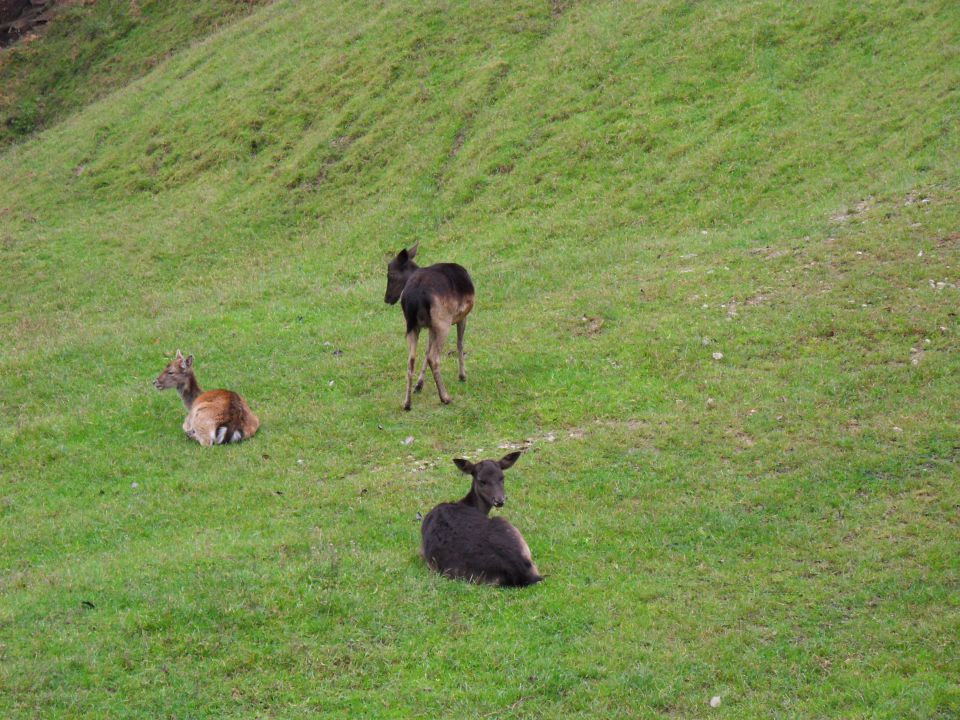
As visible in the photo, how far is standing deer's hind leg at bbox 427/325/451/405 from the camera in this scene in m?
16.2

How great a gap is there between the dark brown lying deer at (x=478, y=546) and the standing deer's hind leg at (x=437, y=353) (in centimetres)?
491

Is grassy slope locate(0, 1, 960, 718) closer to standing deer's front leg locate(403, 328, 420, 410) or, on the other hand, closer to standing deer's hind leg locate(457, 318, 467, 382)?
standing deer's front leg locate(403, 328, 420, 410)

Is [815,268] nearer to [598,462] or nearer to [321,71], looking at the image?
[598,462]

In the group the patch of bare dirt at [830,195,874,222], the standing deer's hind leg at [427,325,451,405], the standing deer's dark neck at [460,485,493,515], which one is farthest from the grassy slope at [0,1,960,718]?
the standing deer's dark neck at [460,485,493,515]

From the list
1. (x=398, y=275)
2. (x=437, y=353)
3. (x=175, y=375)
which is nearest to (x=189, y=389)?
(x=175, y=375)

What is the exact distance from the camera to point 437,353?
16.3 meters

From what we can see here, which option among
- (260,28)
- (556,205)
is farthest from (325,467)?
(260,28)

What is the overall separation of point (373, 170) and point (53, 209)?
12188 millimetres

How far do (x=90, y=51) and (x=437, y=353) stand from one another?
41327 millimetres

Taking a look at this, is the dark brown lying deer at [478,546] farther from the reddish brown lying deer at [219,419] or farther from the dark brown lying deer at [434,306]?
the dark brown lying deer at [434,306]

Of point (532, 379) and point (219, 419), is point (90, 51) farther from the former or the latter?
point (532, 379)

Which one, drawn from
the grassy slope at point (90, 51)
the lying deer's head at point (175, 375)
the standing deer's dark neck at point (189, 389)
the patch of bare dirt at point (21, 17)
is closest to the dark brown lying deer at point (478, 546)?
the standing deer's dark neck at point (189, 389)

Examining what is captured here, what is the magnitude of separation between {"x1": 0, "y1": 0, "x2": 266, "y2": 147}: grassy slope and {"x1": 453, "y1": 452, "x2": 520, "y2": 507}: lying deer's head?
40972 millimetres

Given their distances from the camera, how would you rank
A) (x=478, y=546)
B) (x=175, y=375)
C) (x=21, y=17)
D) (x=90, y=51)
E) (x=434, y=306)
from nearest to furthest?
(x=478, y=546) < (x=434, y=306) < (x=175, y=375) < (x=90, y=51) < (x=21, y=17)
